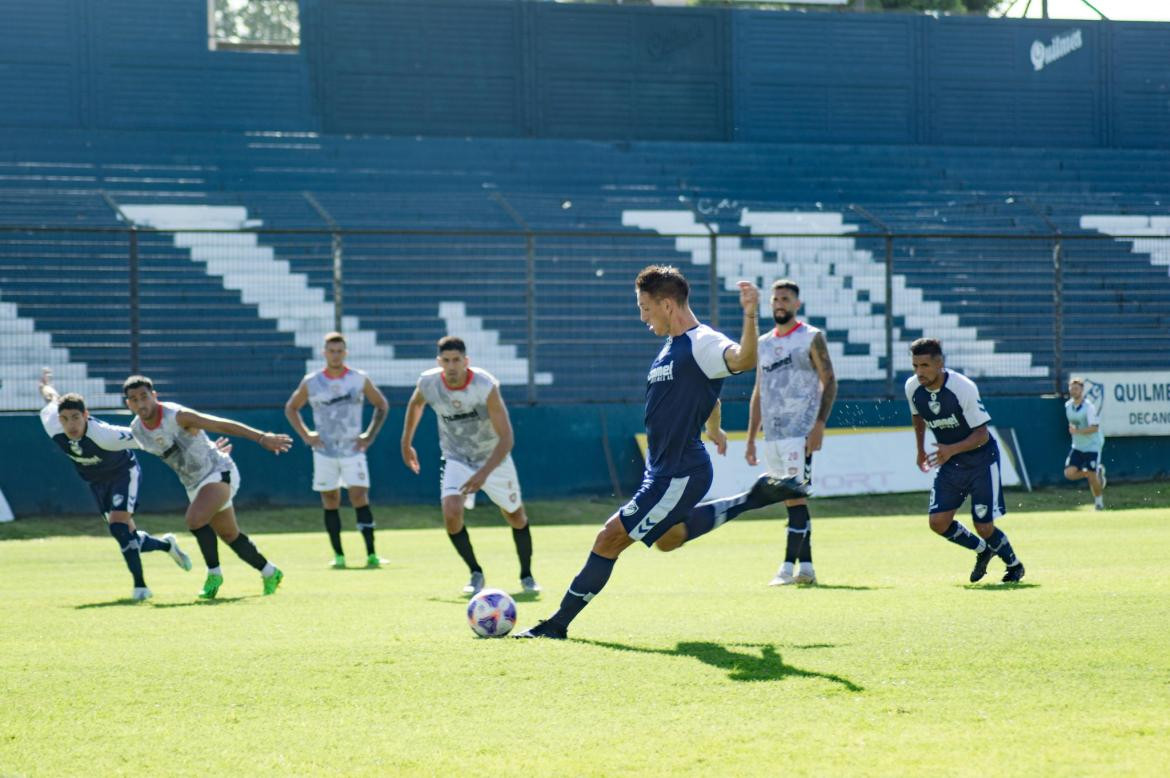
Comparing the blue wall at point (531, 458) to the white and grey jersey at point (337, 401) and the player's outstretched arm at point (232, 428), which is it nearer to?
the white and grey jersey at point (337, 401)

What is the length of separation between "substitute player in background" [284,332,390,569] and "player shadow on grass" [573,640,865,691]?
837cm

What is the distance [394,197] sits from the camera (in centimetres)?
2688

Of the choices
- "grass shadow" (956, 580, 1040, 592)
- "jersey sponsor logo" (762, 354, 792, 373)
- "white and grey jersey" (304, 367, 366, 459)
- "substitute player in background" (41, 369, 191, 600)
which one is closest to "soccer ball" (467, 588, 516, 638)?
"grass shadow" (956, 580, 1040, 592)

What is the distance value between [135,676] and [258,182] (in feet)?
71.5

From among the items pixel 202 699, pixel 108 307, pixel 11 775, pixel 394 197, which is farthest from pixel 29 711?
pixel 394 197

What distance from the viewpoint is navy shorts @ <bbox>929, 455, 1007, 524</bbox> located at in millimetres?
11016

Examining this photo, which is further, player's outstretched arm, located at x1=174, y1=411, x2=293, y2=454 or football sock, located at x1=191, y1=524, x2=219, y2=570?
football sock, located at x1=191, y1=524, x2=219, y2=570

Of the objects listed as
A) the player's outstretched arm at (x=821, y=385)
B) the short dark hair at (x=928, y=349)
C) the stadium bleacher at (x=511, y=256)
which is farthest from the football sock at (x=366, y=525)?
the stadium bleacher at (x=511, y=256)

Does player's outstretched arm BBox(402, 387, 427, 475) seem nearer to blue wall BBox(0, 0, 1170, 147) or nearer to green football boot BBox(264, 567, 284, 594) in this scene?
green football boot BBox(264, 567, 284, 594)

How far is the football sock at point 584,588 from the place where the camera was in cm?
786

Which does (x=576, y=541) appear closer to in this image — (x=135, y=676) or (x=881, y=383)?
(x=881, y=383)

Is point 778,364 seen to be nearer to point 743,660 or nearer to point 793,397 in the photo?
point 793,397

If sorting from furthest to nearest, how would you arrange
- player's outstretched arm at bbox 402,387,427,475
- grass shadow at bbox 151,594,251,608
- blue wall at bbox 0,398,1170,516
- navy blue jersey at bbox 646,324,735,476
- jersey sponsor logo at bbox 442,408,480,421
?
blue wall at bbox 0,398,1170,516
player's outstretched arm at bbox 402,387,427,475
jersey sponsor logo at bbox 442,408,480,421
grass shadow at bbox 151,594,251,608
navy blue jersey at bbox 646,324,735,476

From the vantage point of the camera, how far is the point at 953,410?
1108 cm
